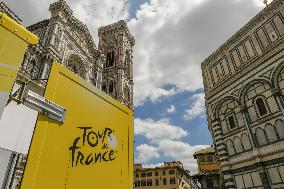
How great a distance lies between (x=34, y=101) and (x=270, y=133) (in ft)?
42.7

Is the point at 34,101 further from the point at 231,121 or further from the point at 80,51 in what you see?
the point at 80,51

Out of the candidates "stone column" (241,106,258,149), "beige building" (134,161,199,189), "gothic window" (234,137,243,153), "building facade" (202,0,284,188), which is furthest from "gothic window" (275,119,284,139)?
"beige building" (134,161,199,189)

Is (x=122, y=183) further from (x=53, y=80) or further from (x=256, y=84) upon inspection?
(x=256, y=84)

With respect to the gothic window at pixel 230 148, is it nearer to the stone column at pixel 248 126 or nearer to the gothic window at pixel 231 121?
the gothic window at pixel 231 121

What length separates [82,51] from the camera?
26.5m

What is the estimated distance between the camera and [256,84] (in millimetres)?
14062

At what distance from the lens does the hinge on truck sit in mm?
2096

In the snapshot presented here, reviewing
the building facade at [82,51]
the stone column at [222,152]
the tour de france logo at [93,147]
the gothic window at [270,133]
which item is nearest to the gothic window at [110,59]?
the building facade at [82,51]

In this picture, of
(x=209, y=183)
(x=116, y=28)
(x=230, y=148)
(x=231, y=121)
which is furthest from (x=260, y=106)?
(x=116, y=28)

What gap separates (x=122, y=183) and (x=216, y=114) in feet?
46.9

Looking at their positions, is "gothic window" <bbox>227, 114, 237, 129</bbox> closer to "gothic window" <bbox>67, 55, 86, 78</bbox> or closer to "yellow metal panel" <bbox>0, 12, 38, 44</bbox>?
"yellow metal panel" <bbox>0, 12, 38, 44</bbox>

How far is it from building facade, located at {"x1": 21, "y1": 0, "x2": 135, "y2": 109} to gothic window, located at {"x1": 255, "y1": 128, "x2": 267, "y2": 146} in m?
12.6

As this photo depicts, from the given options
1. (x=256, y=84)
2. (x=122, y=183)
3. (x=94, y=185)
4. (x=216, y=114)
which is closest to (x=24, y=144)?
(x=94, y=185)

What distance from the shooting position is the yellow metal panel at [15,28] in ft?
6.54
